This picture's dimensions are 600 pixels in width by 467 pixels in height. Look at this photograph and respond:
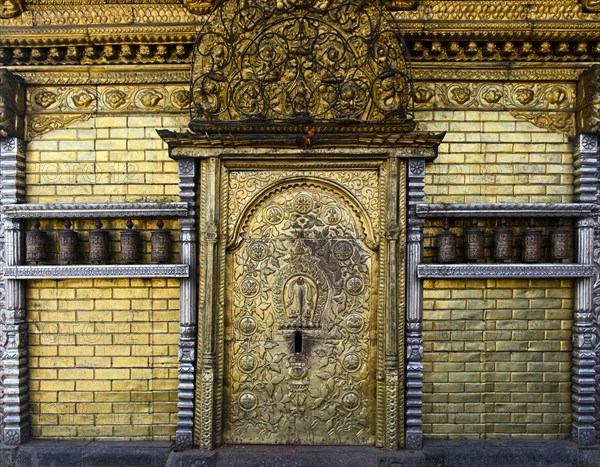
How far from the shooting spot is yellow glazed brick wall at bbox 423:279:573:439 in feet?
13.7

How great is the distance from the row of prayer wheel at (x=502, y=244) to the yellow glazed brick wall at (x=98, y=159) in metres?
2.78

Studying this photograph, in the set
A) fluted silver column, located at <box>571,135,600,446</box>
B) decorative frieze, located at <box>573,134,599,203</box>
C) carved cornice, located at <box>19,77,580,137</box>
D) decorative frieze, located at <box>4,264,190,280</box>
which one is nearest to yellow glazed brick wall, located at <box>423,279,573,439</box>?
fluted silver column, located at <box>571,135,600,446</box>

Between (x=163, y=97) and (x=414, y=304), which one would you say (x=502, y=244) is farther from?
(x=163, y=97)

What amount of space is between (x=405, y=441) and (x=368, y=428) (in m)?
0.36

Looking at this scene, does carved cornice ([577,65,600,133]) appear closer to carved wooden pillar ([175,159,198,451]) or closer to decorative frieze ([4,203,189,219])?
carved wooden pillar ([175,159,198,451])

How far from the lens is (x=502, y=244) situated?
13.2 feet

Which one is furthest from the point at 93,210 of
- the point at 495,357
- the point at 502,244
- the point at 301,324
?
the point at 495,357

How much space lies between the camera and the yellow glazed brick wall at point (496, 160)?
4.20m

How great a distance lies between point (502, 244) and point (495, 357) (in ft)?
3.72

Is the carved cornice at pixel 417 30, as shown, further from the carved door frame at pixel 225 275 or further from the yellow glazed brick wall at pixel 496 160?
the carved door frame at pixel 225 275

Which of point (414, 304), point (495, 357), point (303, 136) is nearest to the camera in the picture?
point (303, 136)

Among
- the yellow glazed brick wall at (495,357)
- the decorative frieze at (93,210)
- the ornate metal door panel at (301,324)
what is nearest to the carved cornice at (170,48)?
the decorative frieze at (93,210)

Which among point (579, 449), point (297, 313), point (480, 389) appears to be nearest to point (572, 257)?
point (480, 389)

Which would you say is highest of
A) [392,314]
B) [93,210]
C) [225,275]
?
[93,210]
